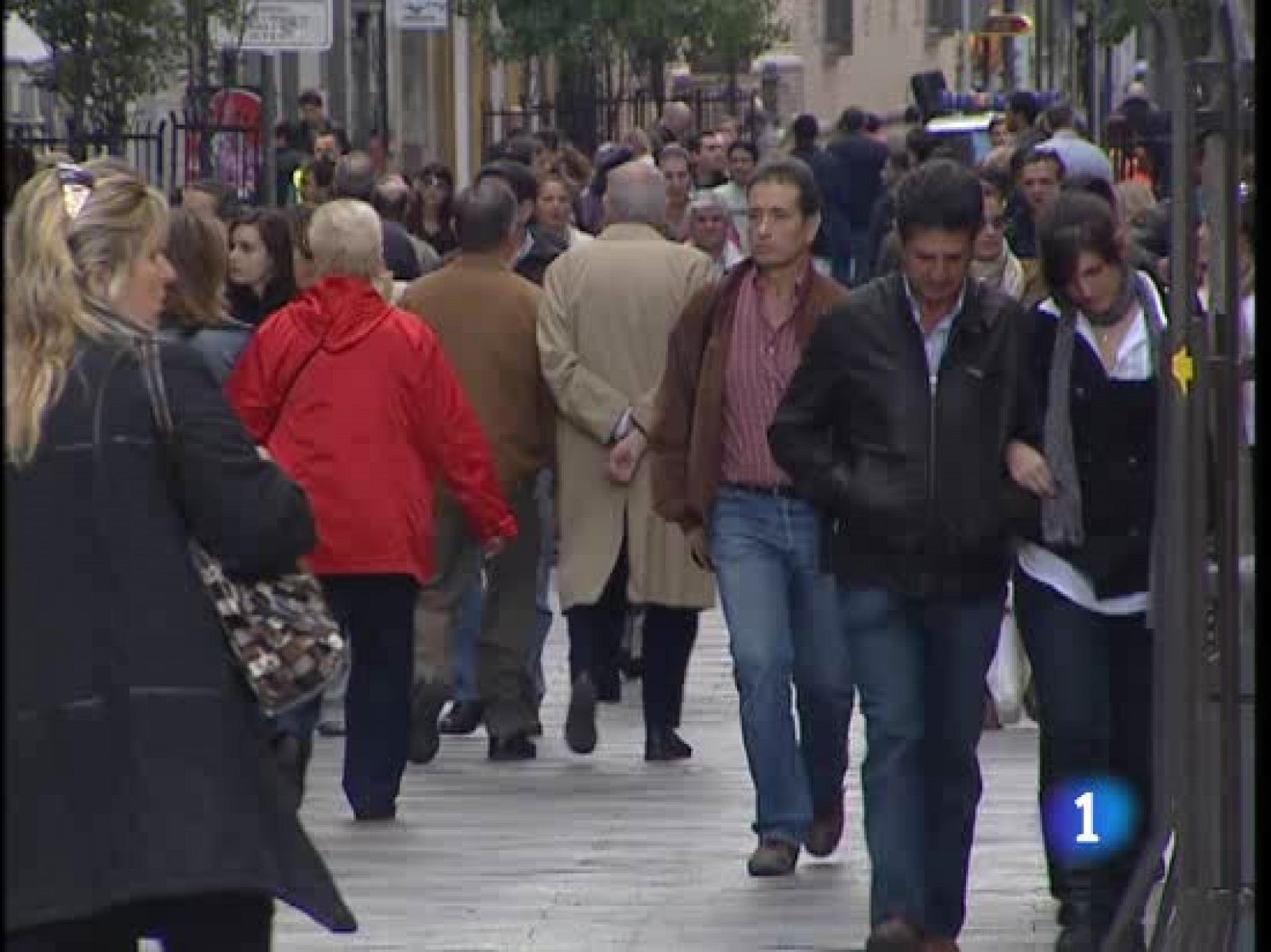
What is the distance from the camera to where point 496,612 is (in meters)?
12.7

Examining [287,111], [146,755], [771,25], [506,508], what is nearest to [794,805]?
[506,508]

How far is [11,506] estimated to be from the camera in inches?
214

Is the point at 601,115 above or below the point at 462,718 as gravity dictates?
above

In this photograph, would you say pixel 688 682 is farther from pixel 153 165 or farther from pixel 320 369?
pixel 153 165

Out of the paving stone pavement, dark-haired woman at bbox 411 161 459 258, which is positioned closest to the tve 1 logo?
the paving stone pavement

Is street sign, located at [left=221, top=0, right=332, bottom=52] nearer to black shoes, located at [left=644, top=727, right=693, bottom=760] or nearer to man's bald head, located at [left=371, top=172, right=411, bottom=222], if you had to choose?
man's bald head, located at [left=371, top=172, right=411, bottom=222]

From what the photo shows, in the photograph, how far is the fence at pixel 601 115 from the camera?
124ft

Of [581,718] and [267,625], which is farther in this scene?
[581,718]

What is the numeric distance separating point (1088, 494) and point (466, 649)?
16.8ft

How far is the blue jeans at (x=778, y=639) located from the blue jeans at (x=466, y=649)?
3.12 meters

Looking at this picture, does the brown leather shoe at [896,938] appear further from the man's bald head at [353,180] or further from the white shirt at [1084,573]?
the man's bald head at [353,180]

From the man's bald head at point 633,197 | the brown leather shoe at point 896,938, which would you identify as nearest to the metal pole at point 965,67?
the man's bald head at point 633,197

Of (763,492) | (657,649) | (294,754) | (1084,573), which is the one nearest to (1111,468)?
(1084,573)

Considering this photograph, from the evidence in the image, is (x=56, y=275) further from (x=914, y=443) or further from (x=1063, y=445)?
(x=1063, y=445)
